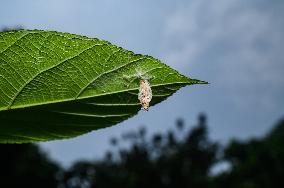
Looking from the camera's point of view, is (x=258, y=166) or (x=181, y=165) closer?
(x=258, y=166)

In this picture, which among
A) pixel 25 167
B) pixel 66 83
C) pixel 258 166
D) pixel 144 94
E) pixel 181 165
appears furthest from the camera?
pixel 181 165

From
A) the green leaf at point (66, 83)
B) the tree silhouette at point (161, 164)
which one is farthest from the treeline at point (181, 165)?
the green leaf at point (66, 83)

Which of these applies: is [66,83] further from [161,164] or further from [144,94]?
[161,164]

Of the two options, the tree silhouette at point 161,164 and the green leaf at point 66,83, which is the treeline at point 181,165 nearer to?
the tree silhouette at point 161,164

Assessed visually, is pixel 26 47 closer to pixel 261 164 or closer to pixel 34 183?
pixel 34 183

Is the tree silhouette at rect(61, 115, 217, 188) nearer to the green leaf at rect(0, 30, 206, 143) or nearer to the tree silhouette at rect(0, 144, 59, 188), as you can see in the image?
the tree silhouette at rect(0, 144, 59, 188)

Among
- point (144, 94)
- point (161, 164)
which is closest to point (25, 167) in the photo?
point (161, 164)

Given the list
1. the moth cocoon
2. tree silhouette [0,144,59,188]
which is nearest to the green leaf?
the moth cocoon
